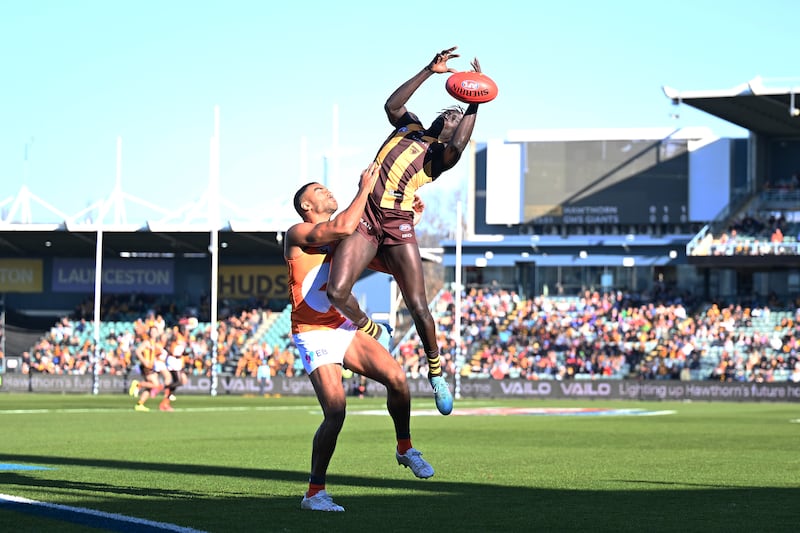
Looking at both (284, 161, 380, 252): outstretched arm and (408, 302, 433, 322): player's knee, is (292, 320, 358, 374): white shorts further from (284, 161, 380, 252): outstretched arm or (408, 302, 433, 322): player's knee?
(408, 302, 433, 322): player's knee

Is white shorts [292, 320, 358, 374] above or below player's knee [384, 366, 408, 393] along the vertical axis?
above

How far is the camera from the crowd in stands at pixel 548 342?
179 feet

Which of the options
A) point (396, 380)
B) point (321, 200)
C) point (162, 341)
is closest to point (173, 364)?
point (162, 341)

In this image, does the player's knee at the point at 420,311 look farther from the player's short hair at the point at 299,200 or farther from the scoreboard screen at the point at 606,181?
the scoreboard screen at the point at 606,181

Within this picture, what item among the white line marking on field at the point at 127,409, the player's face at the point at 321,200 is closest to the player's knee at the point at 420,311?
Answer: the player's face at the point at 321,200

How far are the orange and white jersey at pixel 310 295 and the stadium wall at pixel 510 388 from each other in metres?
38.8

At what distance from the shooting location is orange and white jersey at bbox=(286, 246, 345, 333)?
1169 cm

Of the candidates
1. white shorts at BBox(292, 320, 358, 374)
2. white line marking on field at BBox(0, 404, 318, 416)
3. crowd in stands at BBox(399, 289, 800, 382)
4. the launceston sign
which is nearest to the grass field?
white shorts at BBox(292, 320, 358, 374)

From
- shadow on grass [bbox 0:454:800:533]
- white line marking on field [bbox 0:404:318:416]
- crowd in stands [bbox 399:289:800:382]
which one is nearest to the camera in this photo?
shadow on grass [bbox 0:454:800:533]

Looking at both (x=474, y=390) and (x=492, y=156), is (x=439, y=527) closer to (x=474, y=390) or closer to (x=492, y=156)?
(x=474, y=390)

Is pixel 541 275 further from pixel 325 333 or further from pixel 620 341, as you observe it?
pixel 325 333

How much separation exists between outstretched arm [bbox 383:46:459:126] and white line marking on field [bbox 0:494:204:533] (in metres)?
4.90

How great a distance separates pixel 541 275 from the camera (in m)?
68.5

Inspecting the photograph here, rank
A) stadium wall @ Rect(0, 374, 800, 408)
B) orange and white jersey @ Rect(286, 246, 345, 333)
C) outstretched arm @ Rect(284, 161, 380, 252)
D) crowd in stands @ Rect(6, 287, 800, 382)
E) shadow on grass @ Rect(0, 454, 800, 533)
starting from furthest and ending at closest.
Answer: crowd in stands @ Rect(6, 287, 800, 382)
stadium wall @ Rect(0, 374, 800, 408)
orange and white jersey @ Rect(286, 246, 345, 333)
outstretched arm @ Rect(284, 161, 380, 252)
shadow on grass @ Rect(0, 454, 800, 533)
